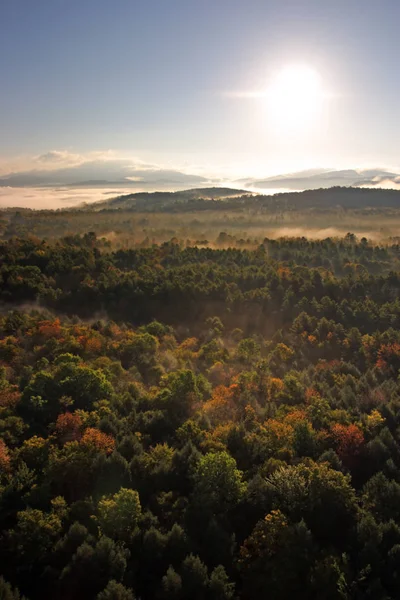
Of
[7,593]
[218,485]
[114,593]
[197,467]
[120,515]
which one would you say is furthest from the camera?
Result: [197,467]

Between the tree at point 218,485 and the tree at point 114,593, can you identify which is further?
the tree at point 218,485

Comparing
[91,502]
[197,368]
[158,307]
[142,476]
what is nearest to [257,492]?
[142,476]

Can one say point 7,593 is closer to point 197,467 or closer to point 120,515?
point 120,515

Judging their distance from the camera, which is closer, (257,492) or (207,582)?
(207,582)

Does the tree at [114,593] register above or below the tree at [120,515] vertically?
below

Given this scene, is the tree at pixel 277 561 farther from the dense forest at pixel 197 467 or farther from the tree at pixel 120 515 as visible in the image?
the tree at pixel 120 515

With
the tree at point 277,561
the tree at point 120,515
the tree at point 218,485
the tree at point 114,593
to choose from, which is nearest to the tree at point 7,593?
the tree at point 114,593

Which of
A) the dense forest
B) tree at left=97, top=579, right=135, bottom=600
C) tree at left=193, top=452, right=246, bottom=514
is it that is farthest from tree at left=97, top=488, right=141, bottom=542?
tree at left=193, top=452, right=246, bottom=514

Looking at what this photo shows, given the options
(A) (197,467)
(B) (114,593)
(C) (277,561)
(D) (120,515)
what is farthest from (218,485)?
(B) (114,593)

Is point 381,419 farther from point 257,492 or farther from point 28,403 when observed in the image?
point 28,403
